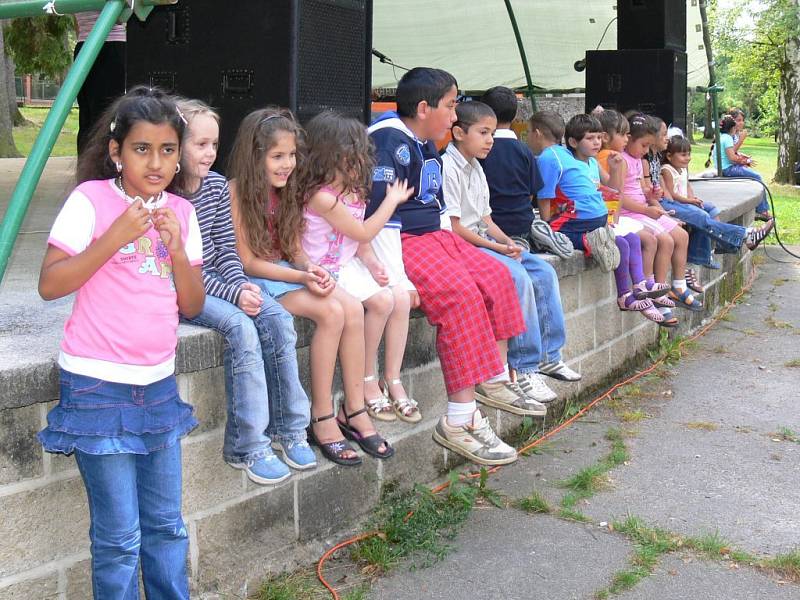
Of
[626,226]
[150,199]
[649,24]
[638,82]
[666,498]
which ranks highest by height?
[649,24]

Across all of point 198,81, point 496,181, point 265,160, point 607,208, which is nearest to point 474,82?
point 607,208

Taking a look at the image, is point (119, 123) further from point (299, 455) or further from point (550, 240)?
point (550, 240)

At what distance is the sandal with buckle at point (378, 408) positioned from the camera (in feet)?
14.3

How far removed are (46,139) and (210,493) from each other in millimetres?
1275

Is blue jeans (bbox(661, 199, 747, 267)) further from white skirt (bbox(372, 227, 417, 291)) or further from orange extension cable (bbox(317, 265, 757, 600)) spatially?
white skirt (bbox(372, 227, 417, 291))

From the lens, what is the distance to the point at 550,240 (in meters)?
5.97

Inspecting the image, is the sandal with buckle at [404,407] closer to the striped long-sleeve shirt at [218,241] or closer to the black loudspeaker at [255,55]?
the striped long-sleeve shirt at [218,241]

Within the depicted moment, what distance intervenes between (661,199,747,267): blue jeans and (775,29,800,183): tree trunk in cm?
1786

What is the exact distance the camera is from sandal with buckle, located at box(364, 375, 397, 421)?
14.3ft

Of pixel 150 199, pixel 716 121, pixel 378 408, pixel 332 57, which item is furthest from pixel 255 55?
pixel 716 121

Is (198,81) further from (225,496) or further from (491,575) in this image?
(491,575)

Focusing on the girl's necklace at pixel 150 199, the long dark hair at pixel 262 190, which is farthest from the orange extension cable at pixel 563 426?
the girl's necklace at pixel 150 199

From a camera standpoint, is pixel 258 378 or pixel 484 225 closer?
pixel 258 378

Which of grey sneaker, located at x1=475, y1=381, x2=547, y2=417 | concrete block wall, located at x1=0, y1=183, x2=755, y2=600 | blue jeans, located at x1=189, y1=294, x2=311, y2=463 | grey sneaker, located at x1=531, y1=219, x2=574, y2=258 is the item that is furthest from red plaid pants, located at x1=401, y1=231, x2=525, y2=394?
grey sneaker, located at x1=531, y1=219, x2=574, y2=258
